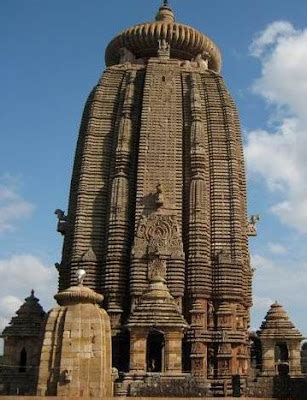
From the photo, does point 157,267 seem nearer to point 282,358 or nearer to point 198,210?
point 198,210

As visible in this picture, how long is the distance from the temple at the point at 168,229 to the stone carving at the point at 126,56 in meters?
0.98

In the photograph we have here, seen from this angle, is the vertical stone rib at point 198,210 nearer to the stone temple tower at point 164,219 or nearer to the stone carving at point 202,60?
the stone temple tower at point 164,219

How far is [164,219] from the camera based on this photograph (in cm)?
2828

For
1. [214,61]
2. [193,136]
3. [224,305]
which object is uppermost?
[214,61]

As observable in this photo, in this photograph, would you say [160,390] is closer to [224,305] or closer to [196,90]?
[224,305]

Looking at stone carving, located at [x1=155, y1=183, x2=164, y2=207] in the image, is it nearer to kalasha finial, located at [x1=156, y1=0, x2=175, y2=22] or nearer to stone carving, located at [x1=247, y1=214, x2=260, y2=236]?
stone carving, located at [x1=247, y1=214, x2=260, y2=236]

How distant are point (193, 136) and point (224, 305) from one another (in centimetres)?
850

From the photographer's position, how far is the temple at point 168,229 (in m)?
26.0

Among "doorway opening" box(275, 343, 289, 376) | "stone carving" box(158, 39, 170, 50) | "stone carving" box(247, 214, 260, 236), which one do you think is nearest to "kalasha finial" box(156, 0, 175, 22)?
"stone carving" box(158, 39, 170, 50)

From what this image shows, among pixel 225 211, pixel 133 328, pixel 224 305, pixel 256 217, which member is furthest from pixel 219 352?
pixel 256 217

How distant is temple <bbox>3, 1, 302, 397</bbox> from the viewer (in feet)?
85.5

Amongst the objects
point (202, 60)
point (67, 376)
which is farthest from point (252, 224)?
point (67, 376)

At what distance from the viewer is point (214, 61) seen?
37.5 metres

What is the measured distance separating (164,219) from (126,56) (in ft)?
39.4
